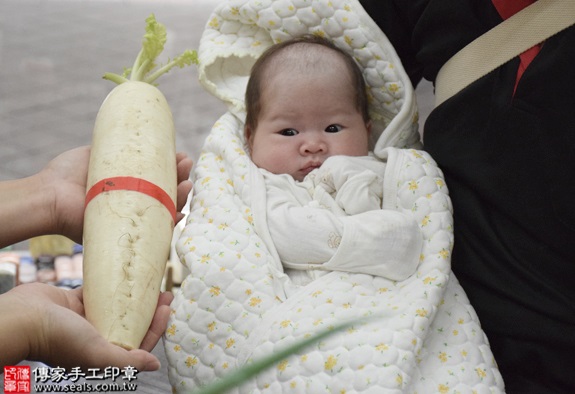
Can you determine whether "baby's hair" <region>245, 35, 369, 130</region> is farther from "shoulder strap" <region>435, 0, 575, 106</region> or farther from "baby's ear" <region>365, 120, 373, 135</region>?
"shoulder strap" <region>435, 0, 575, 106</region>

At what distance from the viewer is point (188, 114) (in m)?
3.04

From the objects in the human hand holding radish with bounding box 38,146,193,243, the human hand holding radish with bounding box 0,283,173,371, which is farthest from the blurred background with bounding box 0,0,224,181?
the human hand holding radish with bounding box 0,283,173,371

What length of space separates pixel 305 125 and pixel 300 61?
0.39 feet

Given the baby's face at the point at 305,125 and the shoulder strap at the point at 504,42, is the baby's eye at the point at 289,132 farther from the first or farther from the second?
the shoulder strap at the point at 504,42

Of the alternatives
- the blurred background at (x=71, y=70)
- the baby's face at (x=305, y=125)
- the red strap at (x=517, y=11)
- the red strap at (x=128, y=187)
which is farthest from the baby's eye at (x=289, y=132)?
the blurred background at (x=71, y=70)

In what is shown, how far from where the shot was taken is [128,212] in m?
1.20

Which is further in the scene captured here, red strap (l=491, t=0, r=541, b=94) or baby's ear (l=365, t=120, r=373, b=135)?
baby's ear (l=365, t=120, r=373, b=135)

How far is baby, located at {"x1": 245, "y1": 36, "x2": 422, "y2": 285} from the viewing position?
1170 millimetres

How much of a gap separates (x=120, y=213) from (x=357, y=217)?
36 centimetres

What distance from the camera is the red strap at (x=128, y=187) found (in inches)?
48.6
